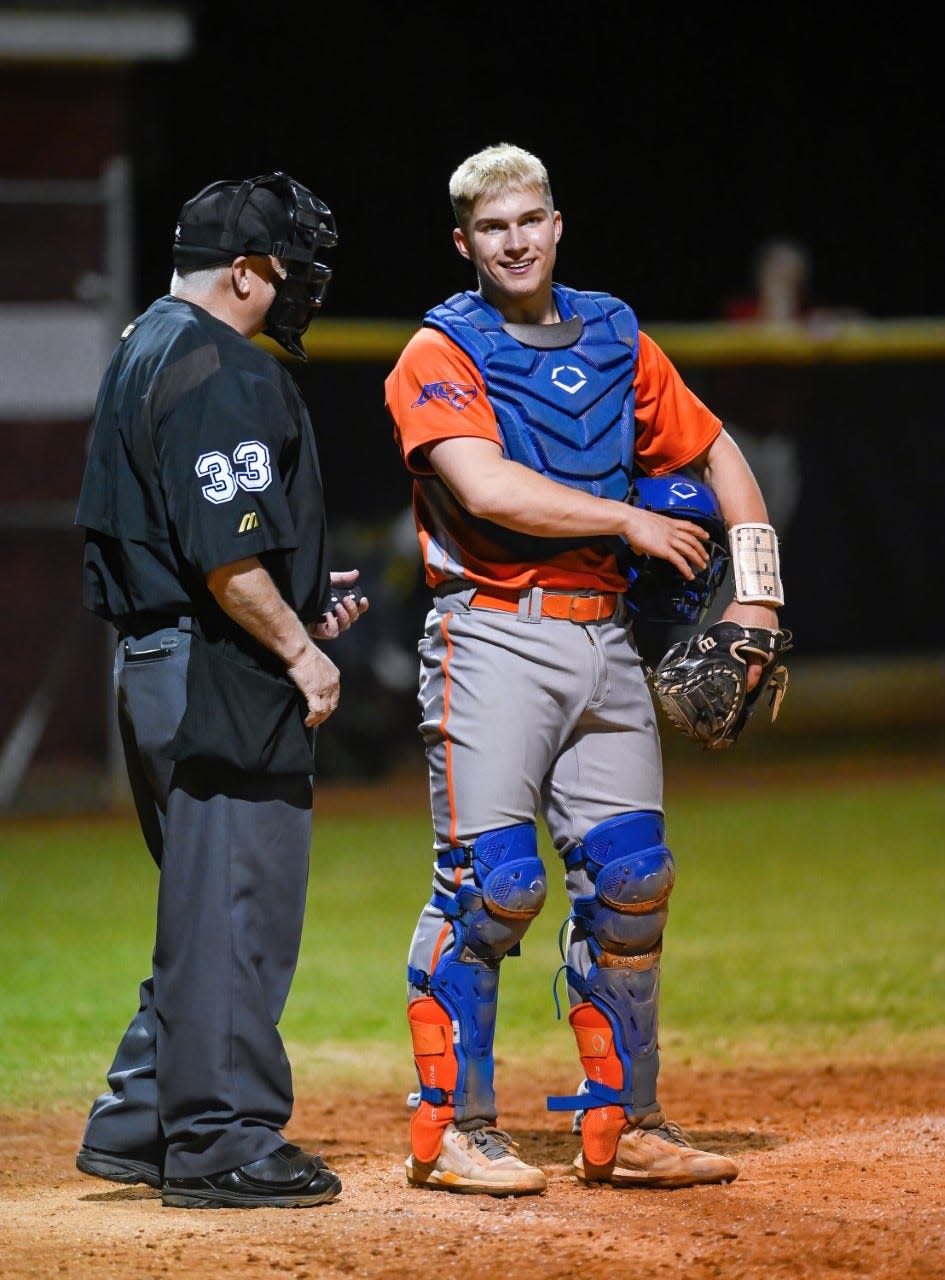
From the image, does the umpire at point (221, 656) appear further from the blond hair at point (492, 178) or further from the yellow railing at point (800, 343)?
the yellow railing at point (800, 343)

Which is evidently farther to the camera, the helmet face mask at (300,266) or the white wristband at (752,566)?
the white wristband at (752,566)

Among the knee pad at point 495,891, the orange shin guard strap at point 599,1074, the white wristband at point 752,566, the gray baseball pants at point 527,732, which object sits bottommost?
the orange shin guard strap at point 599,1074

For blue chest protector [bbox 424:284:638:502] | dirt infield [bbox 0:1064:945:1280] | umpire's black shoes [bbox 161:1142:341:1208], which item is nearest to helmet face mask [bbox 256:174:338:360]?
blue chest protector [bbox 424:284:638:502]

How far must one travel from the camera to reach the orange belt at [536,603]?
14.4 ft

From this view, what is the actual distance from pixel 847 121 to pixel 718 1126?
59.3 ft

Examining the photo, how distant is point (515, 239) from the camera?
14.3 ft

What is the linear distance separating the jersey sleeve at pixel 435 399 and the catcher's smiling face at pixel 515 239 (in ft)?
0.61

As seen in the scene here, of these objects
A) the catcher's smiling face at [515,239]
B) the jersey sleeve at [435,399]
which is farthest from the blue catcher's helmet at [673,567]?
the catcher's smiling face at [515,239]

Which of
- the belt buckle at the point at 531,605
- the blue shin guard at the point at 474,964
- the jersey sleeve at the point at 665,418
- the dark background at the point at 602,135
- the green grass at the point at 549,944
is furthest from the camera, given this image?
the dark background at the point at 602,135

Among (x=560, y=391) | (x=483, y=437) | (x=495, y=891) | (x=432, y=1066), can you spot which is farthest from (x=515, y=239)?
(x=432, y=1066)

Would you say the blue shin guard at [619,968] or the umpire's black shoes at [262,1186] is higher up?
the blue shin guard at [619,968]

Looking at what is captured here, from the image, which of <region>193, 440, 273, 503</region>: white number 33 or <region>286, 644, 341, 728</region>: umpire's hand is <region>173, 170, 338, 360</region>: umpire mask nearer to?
<region>193, 440, 273, 503</region>: white number 33

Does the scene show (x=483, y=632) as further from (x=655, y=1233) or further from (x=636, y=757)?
(x=655, y=1233)

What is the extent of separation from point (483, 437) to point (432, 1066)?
1.37 m
